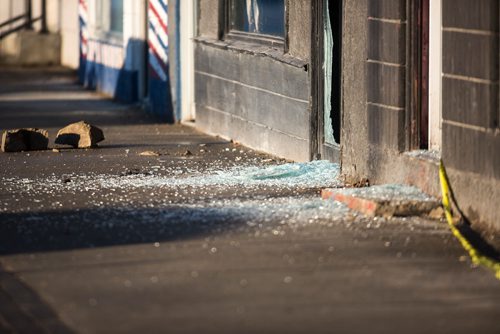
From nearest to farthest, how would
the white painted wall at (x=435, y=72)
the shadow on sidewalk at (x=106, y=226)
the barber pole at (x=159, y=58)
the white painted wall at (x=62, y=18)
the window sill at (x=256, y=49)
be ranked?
the shadow on sidewalk at (x=106, y=226) < the white painted wall at (x=435, y=72) < the window sill at (x=256, y=49) < the barber pole at (x=159, y=58) < the white painted wall at (x=62, y=18)

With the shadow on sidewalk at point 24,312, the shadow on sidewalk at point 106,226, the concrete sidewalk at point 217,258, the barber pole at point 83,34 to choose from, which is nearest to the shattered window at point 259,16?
the concrete sidewalk at point 217,258

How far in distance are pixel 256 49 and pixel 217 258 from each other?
252 inches

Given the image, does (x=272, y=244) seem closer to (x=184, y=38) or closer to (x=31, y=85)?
(x=184, y=38)

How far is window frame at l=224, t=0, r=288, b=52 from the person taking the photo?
12898mm

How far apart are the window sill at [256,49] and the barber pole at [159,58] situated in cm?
188

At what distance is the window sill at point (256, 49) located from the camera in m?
12.5

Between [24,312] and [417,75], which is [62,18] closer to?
[417,75]

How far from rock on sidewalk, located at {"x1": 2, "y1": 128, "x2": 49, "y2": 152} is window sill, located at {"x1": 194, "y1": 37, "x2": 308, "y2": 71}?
2.18 m

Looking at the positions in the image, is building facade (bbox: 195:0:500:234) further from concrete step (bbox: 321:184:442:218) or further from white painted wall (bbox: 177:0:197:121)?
white painted wall (bbox: 177:0:197:121)

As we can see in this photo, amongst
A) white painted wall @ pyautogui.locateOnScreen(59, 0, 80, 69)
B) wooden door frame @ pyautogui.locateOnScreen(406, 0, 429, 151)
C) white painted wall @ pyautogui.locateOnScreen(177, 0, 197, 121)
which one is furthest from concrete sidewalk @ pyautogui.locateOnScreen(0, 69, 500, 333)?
white painted wall @ pyautogui.locateOnScreen(59, 0, 80, 69)

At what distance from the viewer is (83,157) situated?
13.4 metres

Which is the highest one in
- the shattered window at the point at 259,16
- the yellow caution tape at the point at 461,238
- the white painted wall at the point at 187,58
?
the shattered window at the point at 259,16

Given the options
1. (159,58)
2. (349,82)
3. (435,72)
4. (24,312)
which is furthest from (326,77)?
(159,58)

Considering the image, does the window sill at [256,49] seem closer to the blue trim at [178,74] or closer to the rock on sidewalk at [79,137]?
the blue trim at [178,74]
